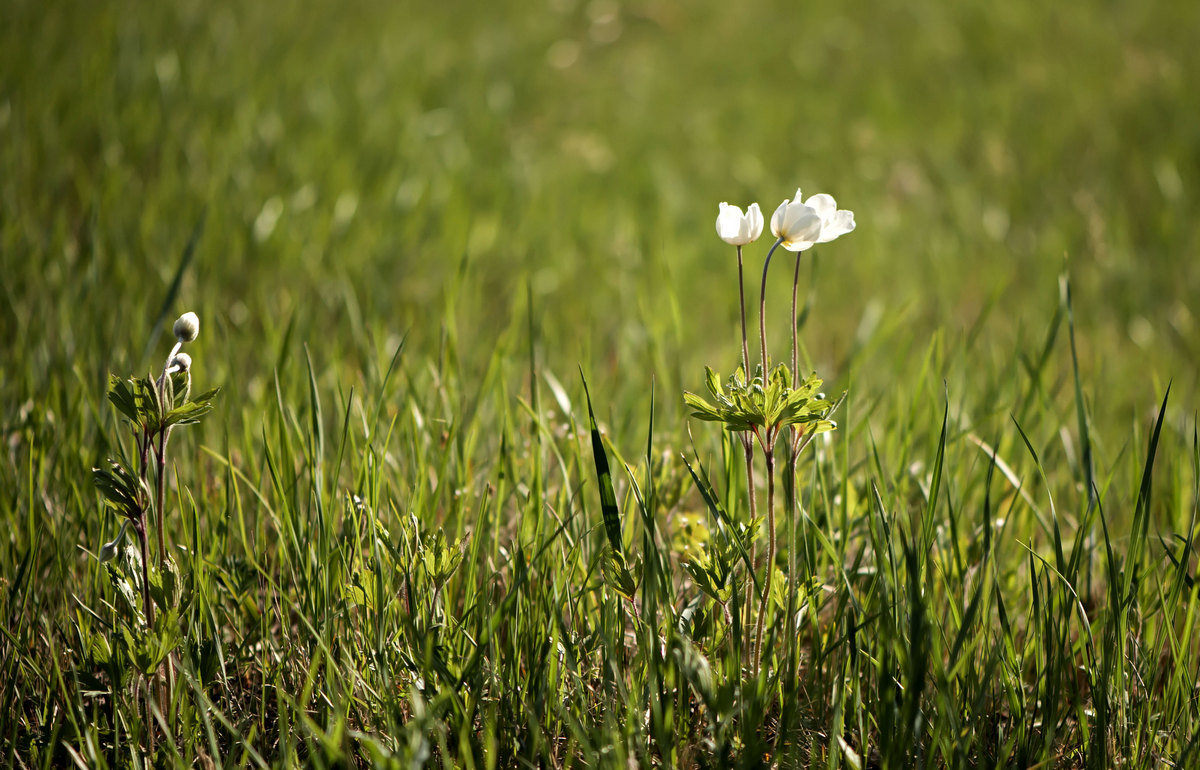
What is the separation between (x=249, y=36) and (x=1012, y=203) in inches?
173

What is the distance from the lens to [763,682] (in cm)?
108

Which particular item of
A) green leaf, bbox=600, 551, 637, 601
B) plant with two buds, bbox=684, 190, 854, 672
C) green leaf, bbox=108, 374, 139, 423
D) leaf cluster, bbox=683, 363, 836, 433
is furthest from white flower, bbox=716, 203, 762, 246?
green leaf, bbox=108, 374, 139, 423

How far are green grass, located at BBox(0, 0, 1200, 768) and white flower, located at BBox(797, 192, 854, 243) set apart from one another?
11.5 inches

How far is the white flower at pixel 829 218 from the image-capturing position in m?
1.11

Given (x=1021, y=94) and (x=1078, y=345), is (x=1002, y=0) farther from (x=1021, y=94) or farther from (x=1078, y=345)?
(x=1078, y=345)

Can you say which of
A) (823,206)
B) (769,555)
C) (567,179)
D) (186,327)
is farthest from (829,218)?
(567,179)

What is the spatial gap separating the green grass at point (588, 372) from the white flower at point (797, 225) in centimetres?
31

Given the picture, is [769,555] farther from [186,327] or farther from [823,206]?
[186,327]

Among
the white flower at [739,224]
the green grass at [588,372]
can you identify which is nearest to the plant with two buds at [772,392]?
the white flower at [739,224]

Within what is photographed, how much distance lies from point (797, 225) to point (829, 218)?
2.7 inches

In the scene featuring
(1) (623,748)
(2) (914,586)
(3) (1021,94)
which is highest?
(3) (1021,94)

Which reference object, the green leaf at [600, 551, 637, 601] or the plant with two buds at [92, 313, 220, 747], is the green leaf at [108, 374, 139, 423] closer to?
the plant with two buds at [92, 313, 220, 747]

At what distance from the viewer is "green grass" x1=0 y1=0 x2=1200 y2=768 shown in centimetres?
116

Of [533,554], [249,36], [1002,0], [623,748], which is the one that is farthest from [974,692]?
[1002,0]
